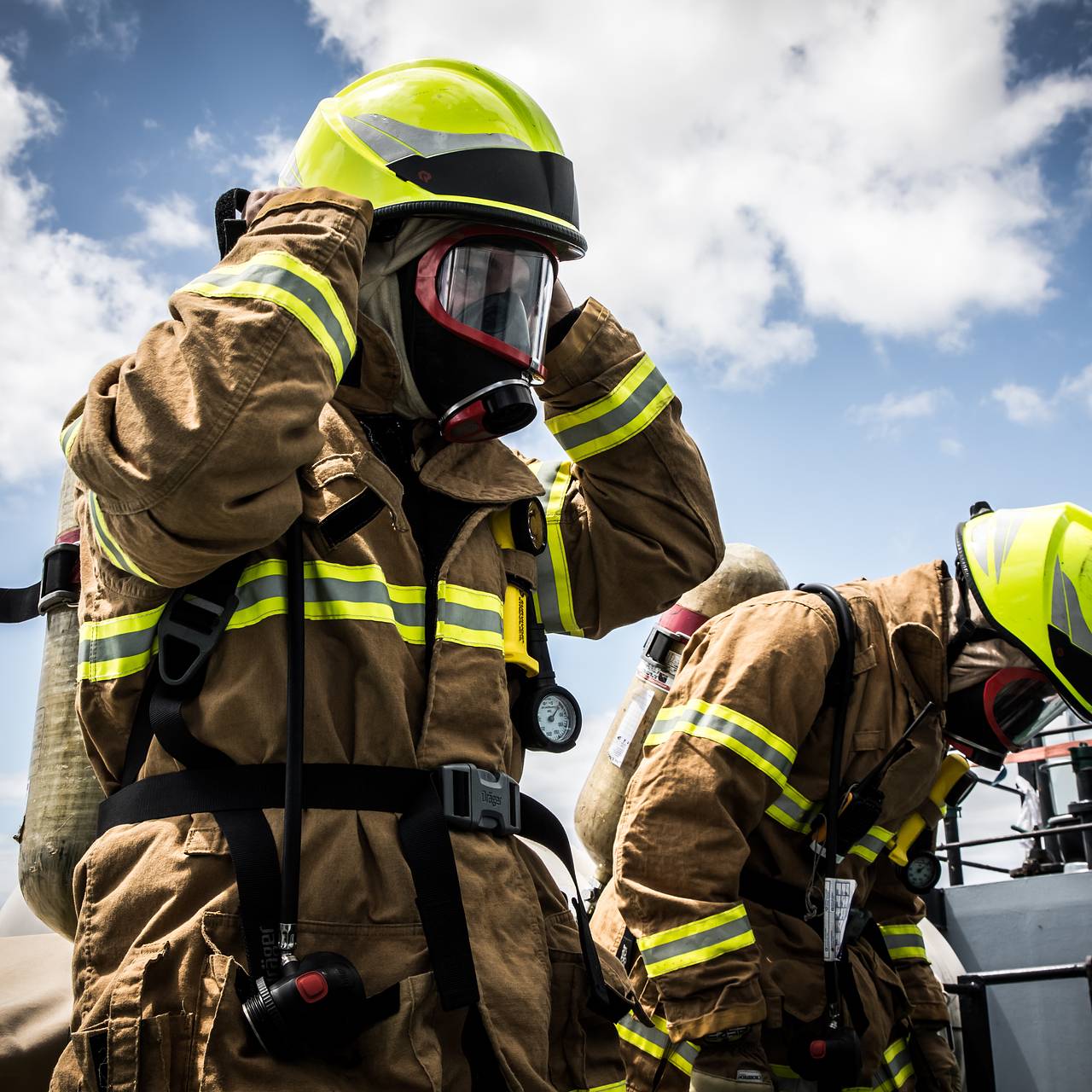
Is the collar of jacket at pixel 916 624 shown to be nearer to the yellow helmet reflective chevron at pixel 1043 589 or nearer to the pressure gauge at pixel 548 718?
the yellow helmet reflective chevron at pixel 1043 589

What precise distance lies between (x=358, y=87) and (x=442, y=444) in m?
0.89

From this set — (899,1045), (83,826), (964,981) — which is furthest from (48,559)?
(964,981)

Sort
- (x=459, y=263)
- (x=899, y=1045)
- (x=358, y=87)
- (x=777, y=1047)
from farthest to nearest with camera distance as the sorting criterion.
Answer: (x=899, y=1045)
(x=777, y=1047)
(x=358, y=87)
(x=459, y=263)

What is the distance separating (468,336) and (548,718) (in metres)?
0.80

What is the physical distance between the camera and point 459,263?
2533 millimetres

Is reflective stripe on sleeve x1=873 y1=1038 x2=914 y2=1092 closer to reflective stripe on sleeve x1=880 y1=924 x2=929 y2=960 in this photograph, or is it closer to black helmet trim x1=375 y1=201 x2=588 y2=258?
reflective stripe on sleeve x1=880 y1=924 x2=929 y2=960

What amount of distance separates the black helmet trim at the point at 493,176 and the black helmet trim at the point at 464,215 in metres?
0.04

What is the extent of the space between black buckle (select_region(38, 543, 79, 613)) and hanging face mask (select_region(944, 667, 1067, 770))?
2.76m

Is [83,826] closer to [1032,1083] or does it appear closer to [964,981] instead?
[964,981]

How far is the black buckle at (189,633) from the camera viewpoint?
1.99m

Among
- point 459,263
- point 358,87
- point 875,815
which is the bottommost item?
point 875,815

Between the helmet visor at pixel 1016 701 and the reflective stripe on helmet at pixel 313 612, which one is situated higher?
the reflective stripe on helmet at pixel 313 612

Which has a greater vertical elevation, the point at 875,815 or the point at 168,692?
the point at 168,692

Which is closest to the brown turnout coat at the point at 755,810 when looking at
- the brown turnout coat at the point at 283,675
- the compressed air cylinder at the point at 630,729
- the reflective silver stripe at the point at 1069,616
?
the reflective silver stripe at the point at 1069,616
